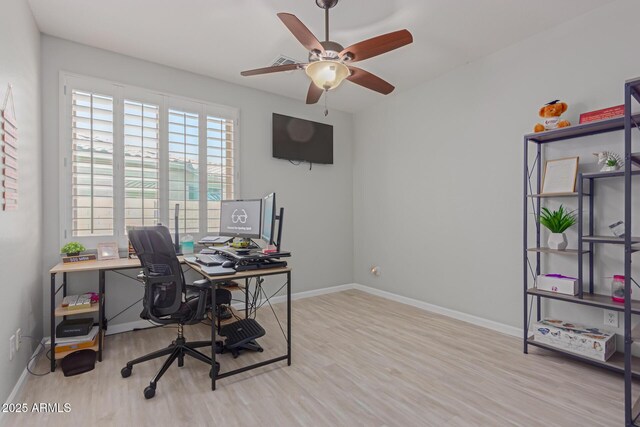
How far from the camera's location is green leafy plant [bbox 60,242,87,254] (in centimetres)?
285

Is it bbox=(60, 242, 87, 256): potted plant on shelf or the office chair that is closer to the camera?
the office chair

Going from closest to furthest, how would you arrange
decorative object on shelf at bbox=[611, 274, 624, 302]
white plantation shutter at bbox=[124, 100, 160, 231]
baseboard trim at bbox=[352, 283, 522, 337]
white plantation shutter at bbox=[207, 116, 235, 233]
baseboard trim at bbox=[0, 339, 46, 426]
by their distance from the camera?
baseboard trim at bbox=[0, 339, 46, 426] < decorative object on shelf at bbox=[611, 274, 624, 302] < baseboard trim at bbox=[352, 283, 522, 337] < white plantation shutter at bbox=[124, 100, 160, 231] < white plantation shutter at bbox=[207, 116, 235, 233]

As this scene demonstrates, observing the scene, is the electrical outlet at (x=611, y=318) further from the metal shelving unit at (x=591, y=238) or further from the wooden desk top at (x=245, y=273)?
the wooden desk top at (x=245, y=273)

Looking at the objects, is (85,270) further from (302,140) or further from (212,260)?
(302,140)

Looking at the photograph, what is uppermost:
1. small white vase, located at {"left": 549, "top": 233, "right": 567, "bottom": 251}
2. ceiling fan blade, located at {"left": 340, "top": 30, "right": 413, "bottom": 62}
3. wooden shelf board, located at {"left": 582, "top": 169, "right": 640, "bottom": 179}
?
ceiling fan blade, located at {"left": 340, "top": 30, "right": 413, "bottom": 62}

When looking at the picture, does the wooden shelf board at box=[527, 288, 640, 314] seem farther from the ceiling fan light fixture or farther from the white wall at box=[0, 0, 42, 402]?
the white wall at box=[0, 0, 42, 402]

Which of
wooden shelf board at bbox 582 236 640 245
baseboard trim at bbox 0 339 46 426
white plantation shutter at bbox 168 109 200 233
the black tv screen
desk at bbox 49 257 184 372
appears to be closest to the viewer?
baseboard trim at bbox 0 339 46 426

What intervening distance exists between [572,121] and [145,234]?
3612mm

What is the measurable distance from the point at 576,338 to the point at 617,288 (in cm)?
48

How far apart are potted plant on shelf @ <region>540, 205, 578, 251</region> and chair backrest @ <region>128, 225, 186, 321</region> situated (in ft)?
9.78

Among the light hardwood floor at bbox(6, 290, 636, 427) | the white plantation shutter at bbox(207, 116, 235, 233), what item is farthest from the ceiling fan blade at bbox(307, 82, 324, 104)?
the light hardwood floor at bbox(6, 290, 636, 427)

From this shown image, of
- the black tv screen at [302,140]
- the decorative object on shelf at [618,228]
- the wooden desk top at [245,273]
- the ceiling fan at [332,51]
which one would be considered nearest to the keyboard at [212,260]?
the wooden desk top at [245,273]

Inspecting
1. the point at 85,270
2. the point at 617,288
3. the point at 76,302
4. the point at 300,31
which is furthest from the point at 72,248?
the point at 617,288

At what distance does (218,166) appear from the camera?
386 cm
